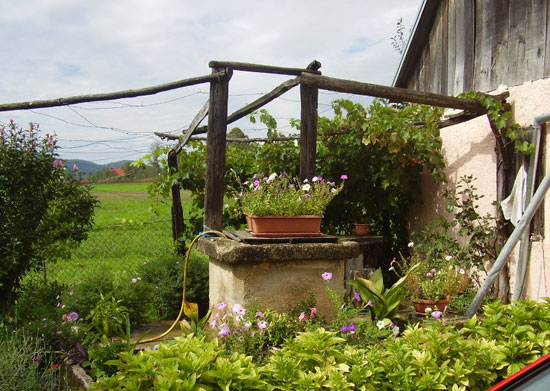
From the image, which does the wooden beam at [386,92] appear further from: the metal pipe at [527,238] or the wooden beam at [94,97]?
the wooden beam at [94,97]

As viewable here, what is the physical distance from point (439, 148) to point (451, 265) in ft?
5.43

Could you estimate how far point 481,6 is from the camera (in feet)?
19.3

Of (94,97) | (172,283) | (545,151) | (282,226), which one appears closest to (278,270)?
(282,226)

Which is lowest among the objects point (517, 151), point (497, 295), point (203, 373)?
point (497, 295)

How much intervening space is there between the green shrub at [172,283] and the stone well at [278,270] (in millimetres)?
1492

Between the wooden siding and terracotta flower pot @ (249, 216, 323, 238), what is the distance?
285cm

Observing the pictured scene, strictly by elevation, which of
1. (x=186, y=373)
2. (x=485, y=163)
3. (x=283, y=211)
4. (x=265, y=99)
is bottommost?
(x=186, y=373)

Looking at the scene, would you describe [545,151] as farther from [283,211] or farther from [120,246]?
[120,246]

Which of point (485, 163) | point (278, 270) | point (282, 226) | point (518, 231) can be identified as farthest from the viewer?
point (485, 163)

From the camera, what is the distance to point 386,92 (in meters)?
4.88

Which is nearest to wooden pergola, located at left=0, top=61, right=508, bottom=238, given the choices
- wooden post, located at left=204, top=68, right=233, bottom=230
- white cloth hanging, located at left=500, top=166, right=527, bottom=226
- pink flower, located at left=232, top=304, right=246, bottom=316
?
wooden post, located at left=204, top=68, right=233, bottom=230

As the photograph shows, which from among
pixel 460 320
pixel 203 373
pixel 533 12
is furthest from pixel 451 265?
pixel 203 373

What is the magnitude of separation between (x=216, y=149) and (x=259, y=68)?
78 centimetres

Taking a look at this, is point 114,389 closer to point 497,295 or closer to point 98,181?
point 98,181
